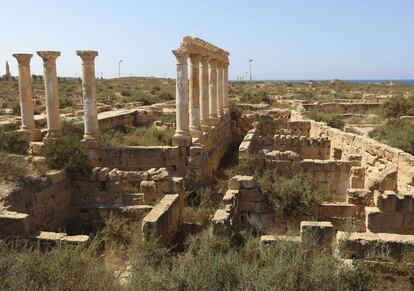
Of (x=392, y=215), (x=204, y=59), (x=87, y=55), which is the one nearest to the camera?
(x=392, y=215)

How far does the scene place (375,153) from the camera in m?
13.8

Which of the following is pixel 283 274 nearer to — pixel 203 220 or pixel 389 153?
pixel 203 220

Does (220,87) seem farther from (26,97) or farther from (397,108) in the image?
(397,108)

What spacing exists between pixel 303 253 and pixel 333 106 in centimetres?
2791

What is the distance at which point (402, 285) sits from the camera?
18.1 feet

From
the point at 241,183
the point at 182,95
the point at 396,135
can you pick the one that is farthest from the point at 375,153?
the point at 182,95

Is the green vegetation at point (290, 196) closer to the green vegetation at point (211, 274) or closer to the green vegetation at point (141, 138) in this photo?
the green vegetation at point (211, 274)

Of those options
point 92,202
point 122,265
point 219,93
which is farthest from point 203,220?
point 219,93

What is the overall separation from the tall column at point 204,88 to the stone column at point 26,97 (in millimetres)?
7243

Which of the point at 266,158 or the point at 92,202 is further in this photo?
the point at 266,158

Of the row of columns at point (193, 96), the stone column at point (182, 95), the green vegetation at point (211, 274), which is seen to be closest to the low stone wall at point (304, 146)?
the row of columns at point (193, 96)

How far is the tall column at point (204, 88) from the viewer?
19.0 m

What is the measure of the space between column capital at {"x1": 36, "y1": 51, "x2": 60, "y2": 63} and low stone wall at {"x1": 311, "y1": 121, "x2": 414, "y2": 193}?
11378mm

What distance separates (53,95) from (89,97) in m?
1.61
